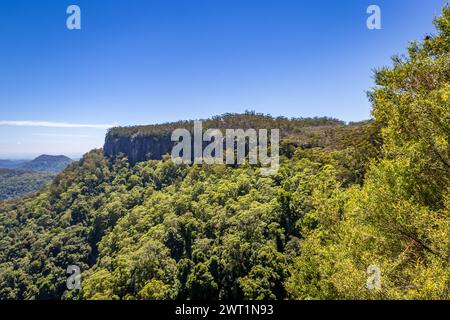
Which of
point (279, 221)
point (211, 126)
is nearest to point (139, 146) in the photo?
point (211, 126)

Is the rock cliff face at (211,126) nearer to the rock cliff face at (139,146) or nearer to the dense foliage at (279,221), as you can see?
the rock cliff face at (139,146)

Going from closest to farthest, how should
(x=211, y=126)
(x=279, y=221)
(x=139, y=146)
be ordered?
1. (x=279, y=221)
2. (x=211, y=126)
3. (x=139, y=146)

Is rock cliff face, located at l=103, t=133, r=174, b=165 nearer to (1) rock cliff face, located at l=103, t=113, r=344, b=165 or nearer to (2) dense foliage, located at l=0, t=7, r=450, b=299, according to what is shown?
(1) rock cliff face, located at l=103, t=113, r=344, b=165

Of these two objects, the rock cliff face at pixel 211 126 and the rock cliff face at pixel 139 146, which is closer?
the rock cliff face at pixel 211 126

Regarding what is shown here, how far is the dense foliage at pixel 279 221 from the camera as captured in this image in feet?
36.9

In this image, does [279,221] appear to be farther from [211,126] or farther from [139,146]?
[139,146]

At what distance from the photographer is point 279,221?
4475cm

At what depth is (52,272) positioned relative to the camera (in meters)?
71.4

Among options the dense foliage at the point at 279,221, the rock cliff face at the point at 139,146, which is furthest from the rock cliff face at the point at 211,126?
the dense foliage at the point at 279,221

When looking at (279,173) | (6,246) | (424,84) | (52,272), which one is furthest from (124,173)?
(424,84)

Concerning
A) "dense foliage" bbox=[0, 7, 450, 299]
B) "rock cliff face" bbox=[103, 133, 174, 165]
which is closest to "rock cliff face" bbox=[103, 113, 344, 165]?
"rock cliff face" bbox=[103, 133, 174, 165]

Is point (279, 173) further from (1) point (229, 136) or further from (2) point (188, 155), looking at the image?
(2) point (188, 155)

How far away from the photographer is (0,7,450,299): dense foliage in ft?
36.9
